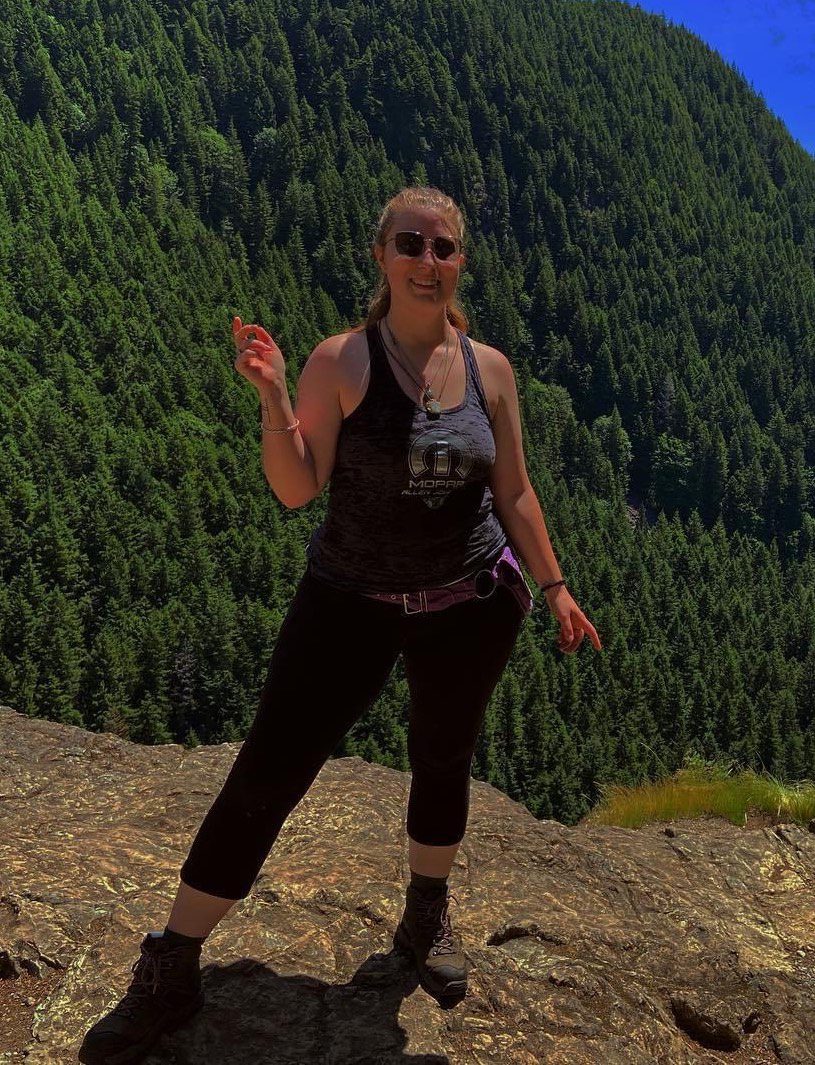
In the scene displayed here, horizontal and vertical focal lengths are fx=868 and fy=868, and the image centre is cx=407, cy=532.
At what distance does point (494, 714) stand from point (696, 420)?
10252cm

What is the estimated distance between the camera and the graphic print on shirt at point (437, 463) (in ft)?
10.3

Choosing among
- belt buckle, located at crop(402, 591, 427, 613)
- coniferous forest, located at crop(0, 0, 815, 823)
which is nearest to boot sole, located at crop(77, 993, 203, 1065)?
belt buckle, located at crop(402, 591, 427, 613)

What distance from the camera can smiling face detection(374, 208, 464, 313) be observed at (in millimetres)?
3240

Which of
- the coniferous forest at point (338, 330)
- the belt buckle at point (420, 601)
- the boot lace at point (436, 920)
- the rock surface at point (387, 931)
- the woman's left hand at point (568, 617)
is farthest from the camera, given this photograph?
the coniferous forest at point (338, 330)

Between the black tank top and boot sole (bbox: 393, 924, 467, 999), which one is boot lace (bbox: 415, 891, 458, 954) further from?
the black tank top

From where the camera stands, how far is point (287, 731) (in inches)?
129

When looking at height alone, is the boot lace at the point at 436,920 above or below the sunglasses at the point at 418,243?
below

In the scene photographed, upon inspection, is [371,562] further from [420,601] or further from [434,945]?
[434,945]

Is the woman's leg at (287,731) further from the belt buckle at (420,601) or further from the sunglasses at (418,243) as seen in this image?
the sunglasses at (418,243)

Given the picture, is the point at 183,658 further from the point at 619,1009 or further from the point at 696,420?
the point at 696,420

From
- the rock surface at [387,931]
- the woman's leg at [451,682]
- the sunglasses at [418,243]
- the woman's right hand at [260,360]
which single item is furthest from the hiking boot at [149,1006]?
the sunglasses at [418,243]

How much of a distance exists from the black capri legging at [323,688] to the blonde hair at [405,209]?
1.09 meters

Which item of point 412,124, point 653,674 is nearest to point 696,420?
point 653,674

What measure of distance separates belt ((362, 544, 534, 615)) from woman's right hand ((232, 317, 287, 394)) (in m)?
0.86
